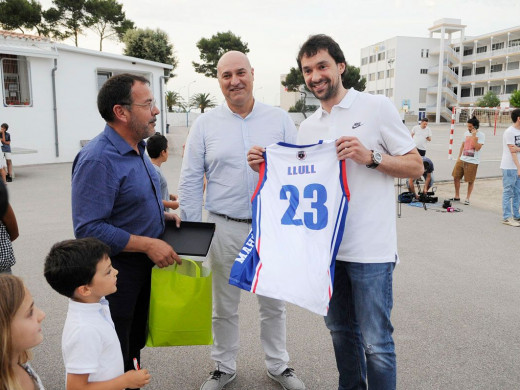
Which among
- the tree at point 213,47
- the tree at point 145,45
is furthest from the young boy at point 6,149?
the tree at point 213,47

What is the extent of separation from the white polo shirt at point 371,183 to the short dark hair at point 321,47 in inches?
9.5

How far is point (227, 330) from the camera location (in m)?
3.38

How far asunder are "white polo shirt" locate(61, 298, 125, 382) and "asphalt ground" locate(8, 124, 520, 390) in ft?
4.63

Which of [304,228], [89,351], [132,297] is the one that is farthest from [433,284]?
[89,351]

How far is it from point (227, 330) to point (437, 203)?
8736mm

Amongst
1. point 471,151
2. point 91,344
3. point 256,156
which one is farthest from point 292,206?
point 471,151

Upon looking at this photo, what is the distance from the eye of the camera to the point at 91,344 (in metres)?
1.99

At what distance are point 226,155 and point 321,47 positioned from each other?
1.04 metres

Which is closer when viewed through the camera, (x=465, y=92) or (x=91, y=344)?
(x=91, y=344)

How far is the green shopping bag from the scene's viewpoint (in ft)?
8.51

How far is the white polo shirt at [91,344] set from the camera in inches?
77.0

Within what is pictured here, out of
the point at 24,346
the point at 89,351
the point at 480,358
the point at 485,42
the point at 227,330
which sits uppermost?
the point at 485,42

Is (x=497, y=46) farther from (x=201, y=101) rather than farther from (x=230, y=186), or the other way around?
(x=230, y=186)

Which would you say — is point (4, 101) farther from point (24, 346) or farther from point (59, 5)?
point (59, 5)
